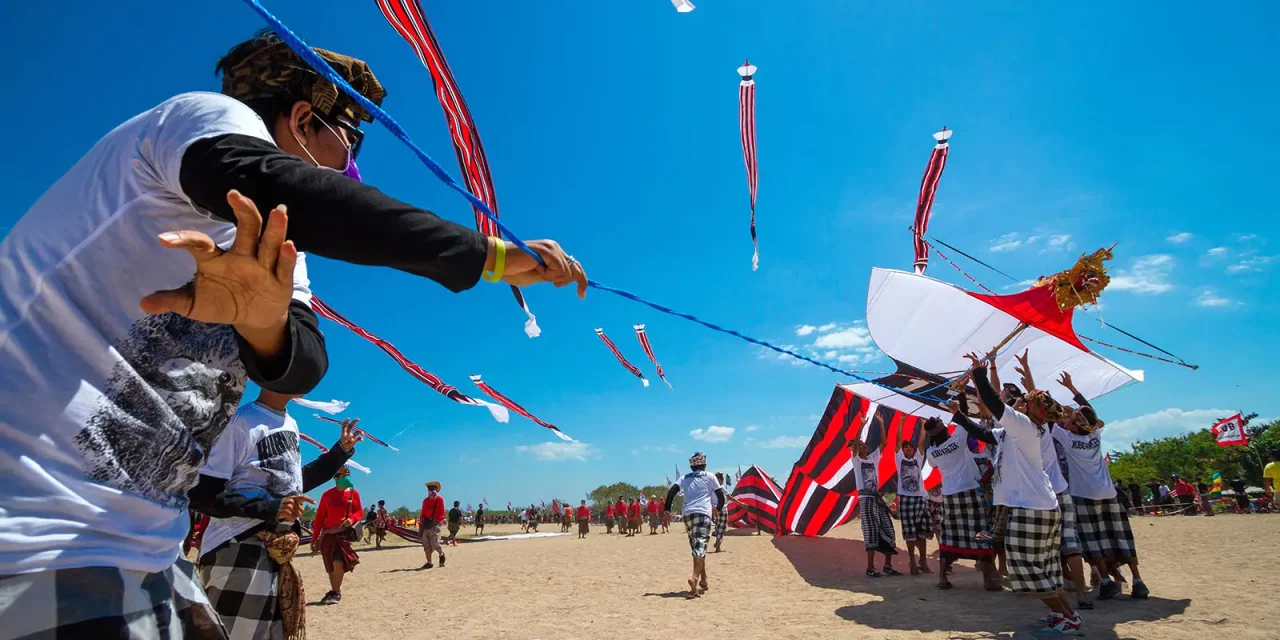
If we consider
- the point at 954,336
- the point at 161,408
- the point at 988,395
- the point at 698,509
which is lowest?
the point at 698,509

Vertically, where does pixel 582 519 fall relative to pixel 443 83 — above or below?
below

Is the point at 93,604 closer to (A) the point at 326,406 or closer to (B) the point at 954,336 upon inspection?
(A) the point at 326,406

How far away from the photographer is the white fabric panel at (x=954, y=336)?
31.8ft

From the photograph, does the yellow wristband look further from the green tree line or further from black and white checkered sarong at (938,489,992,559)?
the green tree line

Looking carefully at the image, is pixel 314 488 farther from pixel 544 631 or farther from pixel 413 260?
pixel 544 631

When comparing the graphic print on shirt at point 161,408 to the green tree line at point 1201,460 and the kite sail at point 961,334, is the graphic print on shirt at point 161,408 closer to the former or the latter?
the kite sail at point 961,334

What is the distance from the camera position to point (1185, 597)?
6184 millimetres

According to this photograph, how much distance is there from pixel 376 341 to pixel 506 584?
5.10m

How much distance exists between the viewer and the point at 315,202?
2.87 feet

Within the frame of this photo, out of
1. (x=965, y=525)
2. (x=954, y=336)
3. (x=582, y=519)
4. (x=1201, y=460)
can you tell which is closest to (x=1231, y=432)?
(x=1201, y=460)

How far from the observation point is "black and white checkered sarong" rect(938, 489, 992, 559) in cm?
728

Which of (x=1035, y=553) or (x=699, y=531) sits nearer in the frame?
(x=1035, y=553)

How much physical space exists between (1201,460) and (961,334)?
3223cm

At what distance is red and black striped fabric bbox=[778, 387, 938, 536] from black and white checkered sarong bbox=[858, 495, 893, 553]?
384cm
